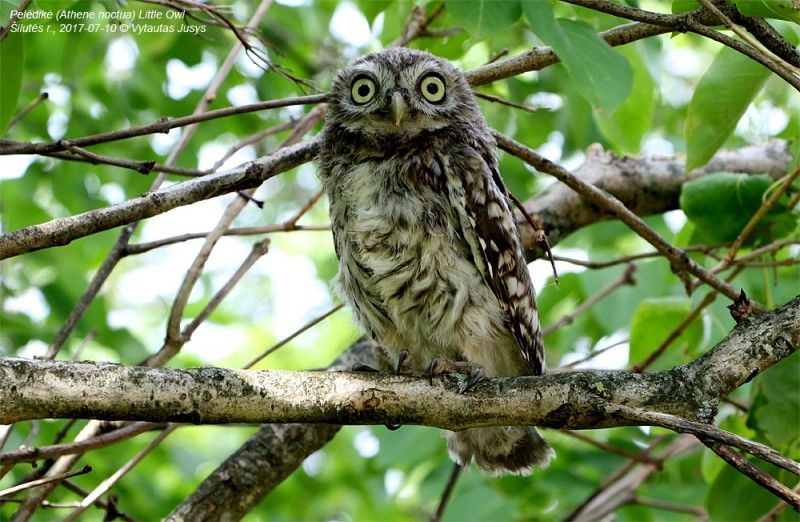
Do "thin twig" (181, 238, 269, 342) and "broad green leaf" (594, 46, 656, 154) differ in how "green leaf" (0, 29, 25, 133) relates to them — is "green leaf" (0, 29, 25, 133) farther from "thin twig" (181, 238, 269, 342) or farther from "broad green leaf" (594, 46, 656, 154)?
"broad green leaf" (594, 46, 656, 154)

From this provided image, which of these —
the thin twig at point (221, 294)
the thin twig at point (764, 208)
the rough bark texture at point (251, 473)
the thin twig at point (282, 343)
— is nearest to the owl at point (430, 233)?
the thin twig at point (282, 343)

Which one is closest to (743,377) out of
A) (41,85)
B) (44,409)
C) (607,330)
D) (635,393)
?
(635,393)

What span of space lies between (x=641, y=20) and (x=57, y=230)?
56.5 inches

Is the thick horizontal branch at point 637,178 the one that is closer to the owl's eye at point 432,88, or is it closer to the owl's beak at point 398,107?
the owl's eye at point 432,88

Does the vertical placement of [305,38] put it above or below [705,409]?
above

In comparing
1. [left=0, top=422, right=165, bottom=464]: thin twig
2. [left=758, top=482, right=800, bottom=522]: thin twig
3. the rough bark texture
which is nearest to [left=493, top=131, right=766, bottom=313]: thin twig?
[left=758, top=482, right=800, bottom=522]: thin twig

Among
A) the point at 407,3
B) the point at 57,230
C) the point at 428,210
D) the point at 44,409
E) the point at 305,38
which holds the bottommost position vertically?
the point at 44,409

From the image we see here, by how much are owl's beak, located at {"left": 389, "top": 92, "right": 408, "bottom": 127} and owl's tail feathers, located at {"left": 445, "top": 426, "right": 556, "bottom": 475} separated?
1.12 metres

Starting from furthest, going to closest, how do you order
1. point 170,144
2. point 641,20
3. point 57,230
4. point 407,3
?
point 170,144, point 407,3, point 641,20, point 57,230

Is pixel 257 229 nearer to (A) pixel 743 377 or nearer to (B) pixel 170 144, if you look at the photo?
(A) pixel 743 377

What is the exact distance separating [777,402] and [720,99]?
1015mm

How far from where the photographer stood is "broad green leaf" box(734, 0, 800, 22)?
213 centimetres

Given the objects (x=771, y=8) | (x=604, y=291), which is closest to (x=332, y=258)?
(x=604, y=291)

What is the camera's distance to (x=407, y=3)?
389cm
